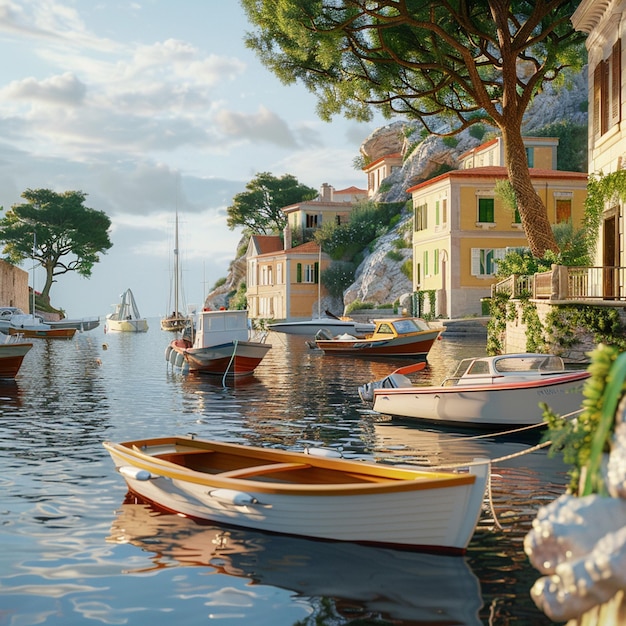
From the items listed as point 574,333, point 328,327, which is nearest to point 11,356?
point 574,333

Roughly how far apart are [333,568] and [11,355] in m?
22.6

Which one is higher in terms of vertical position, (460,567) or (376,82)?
(376,82)

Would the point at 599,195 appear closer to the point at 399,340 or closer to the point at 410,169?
the point at 399,340

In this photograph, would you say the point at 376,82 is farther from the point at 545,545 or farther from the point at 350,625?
the point at 545,545

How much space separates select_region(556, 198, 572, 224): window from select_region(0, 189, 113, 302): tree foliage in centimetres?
5222

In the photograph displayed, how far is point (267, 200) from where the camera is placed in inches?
4144

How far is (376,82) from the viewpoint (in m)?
37.2

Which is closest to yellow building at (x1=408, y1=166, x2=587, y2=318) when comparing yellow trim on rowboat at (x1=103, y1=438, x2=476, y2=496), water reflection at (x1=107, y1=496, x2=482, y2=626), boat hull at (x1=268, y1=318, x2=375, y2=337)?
boat hull at (x1=268, y1=318, x2=375, y2=337)

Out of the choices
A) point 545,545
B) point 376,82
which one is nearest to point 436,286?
point 376,82

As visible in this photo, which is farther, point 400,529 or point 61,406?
point 61,406

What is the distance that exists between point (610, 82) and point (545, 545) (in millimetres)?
23893

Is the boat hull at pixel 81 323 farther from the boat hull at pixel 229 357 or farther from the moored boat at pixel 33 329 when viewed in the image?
the boat hull at pixel 229 357

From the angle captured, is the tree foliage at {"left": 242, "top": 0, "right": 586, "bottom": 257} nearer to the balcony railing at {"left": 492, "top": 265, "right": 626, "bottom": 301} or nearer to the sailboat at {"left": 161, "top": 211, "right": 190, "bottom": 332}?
the balcony railing at {"left": 492, "top": 265, "right": 626, "bottom": 301}

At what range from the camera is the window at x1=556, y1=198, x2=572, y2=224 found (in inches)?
2274
